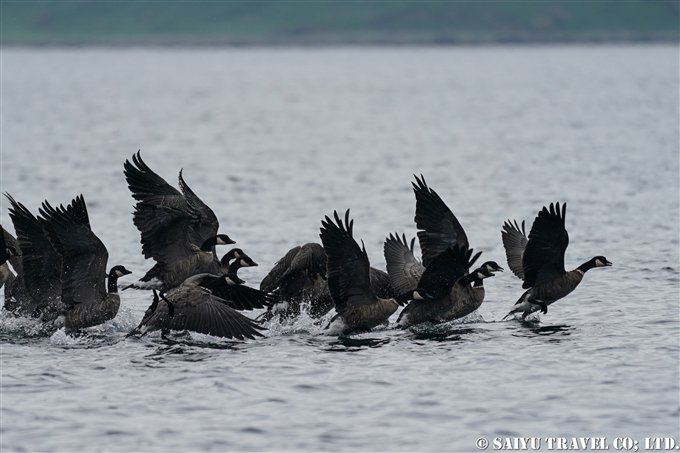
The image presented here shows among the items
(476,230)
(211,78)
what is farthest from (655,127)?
(211,78)

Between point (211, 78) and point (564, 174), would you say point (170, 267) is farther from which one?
point (211, 78)

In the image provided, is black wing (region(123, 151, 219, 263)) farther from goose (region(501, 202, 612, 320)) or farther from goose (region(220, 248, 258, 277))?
goose (region(501, 202, 612, 320))

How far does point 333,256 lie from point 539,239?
4.36 metres

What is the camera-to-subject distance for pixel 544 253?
23.5 m

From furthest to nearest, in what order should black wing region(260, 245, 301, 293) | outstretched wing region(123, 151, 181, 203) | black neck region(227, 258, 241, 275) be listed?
outstretched wing region(123, 151, 181, 203), black wing region(260, 245, 301, 293), black neck region(227, 258, 241, 275)

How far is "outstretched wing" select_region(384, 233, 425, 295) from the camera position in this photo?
24.8 m

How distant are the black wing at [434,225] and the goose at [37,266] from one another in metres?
6.84

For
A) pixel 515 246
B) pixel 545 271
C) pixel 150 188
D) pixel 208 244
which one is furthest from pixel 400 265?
pixel 150 188

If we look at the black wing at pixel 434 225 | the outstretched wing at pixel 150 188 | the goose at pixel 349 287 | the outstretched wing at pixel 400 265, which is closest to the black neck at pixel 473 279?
the black wing at pixel 434 225

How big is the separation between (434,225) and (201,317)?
5.26 metres

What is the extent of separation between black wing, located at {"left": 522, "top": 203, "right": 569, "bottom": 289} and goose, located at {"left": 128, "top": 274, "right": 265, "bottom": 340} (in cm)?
554

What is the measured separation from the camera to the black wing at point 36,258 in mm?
22547

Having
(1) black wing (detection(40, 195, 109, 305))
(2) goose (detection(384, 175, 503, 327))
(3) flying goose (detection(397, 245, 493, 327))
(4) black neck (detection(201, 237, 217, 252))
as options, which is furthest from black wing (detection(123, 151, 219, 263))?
(3) flying goose (detection(397, 245, 493, 327))

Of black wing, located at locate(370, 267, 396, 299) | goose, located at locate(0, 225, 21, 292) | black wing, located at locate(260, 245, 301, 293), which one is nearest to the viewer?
goose, located at locate(0, 225, 21, 292)
